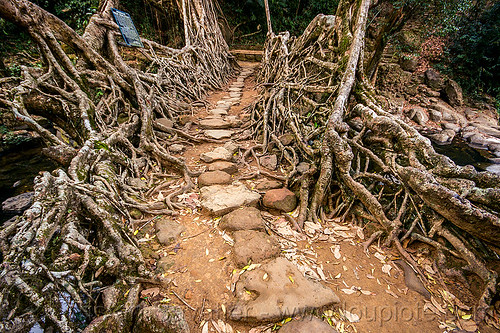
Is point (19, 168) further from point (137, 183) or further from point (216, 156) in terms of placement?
point (216, 156)

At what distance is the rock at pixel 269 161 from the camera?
411 centimetres

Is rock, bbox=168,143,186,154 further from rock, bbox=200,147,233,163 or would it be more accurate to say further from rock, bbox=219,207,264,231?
rock, bbox=219,207,264,231

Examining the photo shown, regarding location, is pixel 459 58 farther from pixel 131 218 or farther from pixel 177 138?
pixel 131 218

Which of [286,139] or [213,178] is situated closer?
[213,178]

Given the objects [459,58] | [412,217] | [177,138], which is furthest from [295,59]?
[459,58]

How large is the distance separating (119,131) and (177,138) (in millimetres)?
1266

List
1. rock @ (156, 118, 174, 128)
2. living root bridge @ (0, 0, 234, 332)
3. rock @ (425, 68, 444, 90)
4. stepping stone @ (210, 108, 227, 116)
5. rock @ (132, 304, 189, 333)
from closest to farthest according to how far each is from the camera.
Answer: living root bridge @ (0, 0, 234, 332), rock @ (132, 304, 189, 333), rock @ (156, 118, 174, 128), stepping stone @ (210, 108, 227, 116), rock @ (425, 68, 444, 90)

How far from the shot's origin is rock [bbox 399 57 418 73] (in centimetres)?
1126

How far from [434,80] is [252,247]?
45.8ft

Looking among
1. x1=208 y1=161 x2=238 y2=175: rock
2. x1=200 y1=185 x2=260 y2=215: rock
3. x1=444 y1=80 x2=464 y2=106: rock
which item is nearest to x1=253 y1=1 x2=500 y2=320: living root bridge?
x1=200 y1=185 x2=260 y2=215: rock

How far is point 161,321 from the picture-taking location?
1.65 metres

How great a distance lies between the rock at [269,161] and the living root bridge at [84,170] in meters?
1.45

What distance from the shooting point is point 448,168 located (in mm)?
2377

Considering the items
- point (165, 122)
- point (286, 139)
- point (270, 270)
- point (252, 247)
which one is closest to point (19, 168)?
point (165, 122)
